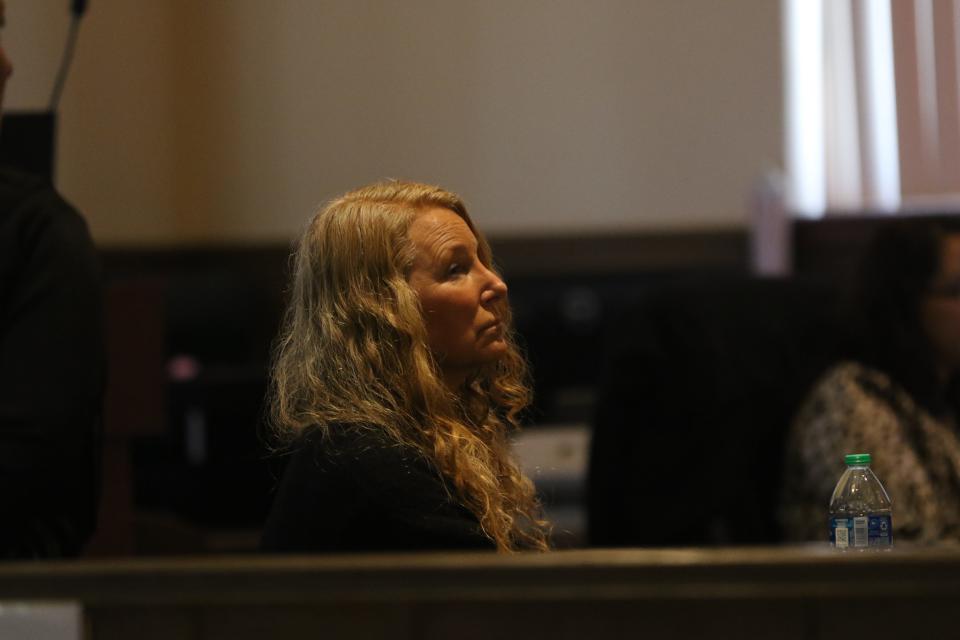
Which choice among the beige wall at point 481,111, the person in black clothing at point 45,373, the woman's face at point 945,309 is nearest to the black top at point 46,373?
the person in black clothing at point 45,373

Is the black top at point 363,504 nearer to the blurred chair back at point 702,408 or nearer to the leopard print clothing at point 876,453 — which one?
the leopard print clothing at point 876,453

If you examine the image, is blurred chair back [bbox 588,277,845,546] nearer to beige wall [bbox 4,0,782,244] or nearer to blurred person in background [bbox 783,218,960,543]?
blurred person in background [bbox 783,218,960,543]

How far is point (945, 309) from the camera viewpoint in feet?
7.54

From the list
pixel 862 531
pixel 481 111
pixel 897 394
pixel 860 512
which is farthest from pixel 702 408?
pixel 481 111

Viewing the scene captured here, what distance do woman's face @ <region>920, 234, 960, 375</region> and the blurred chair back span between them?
0.20 metres

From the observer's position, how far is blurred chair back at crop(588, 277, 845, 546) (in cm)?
247

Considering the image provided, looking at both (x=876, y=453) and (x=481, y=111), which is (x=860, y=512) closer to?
(x=876, y=453)

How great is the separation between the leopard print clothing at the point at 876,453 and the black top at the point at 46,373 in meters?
1.30

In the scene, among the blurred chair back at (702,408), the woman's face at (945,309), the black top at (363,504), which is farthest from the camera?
the blurred chair back at (702,408)

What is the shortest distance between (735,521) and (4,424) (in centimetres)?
151

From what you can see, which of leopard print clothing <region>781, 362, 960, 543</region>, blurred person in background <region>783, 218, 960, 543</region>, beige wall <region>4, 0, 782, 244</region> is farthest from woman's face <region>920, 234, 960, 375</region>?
beige wall <region>4, 0, 782, 244</region>

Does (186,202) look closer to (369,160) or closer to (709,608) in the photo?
(369,160)

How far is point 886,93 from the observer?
147 inches

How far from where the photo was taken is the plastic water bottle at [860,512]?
4.03ft
